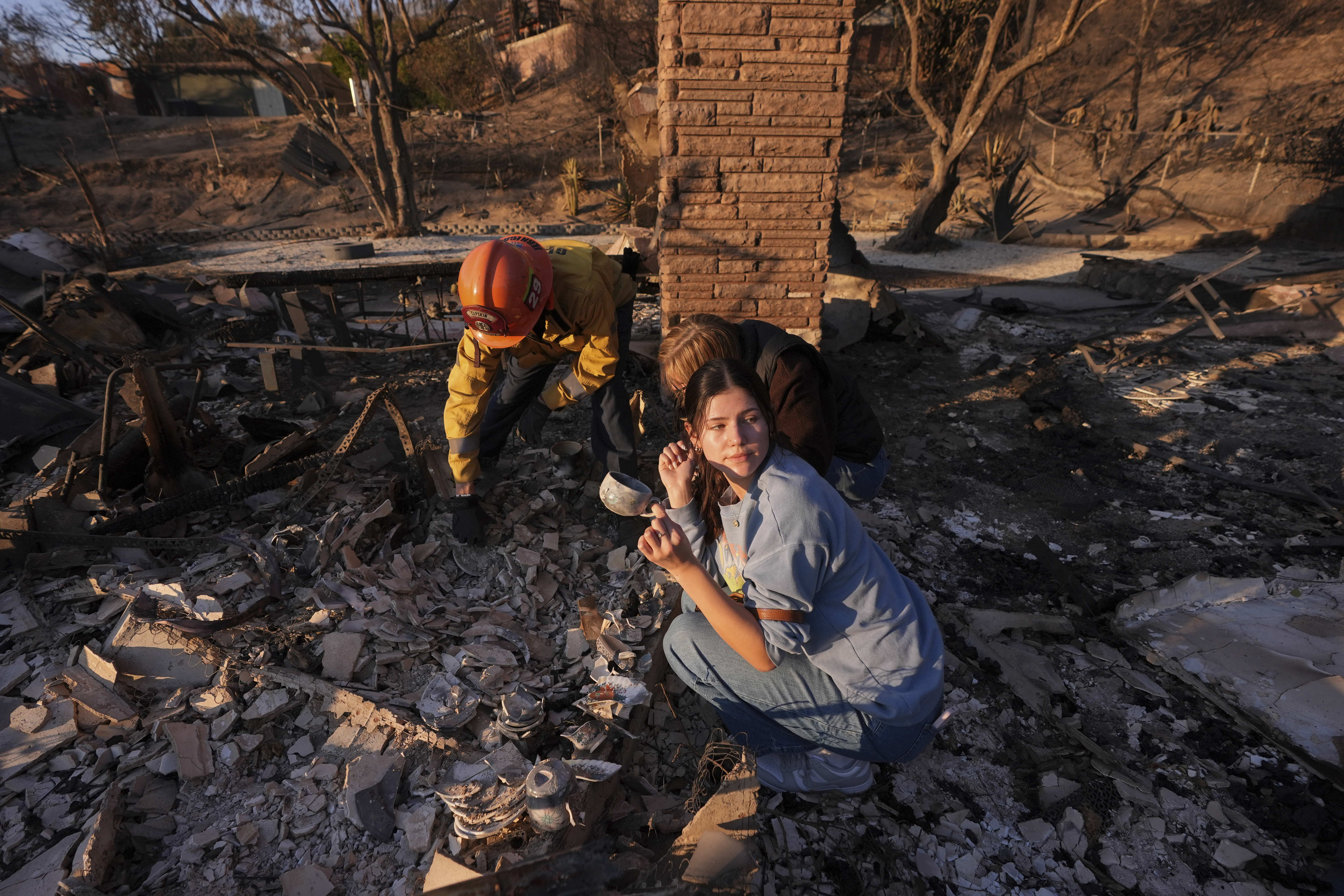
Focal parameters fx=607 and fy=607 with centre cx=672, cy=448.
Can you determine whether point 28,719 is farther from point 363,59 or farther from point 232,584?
point 363,59

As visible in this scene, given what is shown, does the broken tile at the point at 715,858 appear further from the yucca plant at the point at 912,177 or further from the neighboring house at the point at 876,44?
the neighboring house at the point at 876,44

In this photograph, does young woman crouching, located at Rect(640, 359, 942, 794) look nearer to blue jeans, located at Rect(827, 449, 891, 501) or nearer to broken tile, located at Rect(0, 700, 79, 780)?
blue jeans, located at Rect(827, 449, 891, 501)

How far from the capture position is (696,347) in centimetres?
217

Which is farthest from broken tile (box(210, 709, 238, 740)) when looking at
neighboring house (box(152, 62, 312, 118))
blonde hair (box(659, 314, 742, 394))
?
neighboring house (box(152, 62, 312, 118))

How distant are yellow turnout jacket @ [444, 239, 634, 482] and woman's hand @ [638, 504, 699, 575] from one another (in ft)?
5.16

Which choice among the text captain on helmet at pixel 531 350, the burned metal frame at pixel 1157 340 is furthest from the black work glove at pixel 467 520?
the burned metal frame at pixel 1157 340

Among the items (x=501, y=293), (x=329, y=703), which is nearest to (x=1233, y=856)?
(x=329, y=703)

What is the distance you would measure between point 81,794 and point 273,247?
740 centimetres

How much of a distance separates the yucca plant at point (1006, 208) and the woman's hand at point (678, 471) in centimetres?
1221

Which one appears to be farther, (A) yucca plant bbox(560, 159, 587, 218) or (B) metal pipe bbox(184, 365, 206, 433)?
(A) yucca plant bbox(560, 159, 587, 218)

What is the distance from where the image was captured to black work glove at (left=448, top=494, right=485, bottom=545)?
10.3 feet

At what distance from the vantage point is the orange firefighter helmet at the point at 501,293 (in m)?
2.62

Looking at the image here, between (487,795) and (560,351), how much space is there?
212 cm

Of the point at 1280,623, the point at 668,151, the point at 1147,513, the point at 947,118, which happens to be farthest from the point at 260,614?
the point at 947,118
